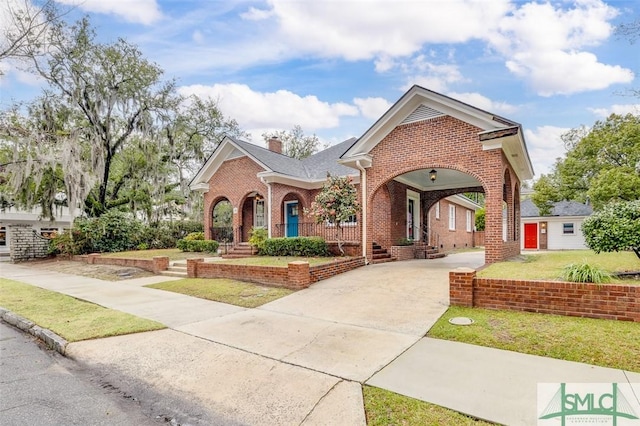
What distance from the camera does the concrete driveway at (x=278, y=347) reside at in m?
3.35

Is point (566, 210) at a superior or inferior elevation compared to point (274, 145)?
inferior

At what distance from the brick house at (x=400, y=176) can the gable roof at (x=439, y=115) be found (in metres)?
0.03

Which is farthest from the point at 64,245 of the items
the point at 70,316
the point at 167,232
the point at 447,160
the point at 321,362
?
the point at 447,160

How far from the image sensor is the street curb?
503 centimetres

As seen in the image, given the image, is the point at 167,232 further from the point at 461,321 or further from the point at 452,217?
the point at 461,321

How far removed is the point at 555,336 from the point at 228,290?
23.2ft

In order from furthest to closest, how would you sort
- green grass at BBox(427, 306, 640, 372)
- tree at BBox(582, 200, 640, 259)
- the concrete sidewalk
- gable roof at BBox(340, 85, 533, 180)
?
gable roof at BBox(340, 85, 533, 180) < tree at BBox(582, 200, 640, 259) < green grass at BBox(427, 306, 640, 372) < the concrete sidewalk

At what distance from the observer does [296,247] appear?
42.2 ft

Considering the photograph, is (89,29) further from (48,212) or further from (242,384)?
(242,384)

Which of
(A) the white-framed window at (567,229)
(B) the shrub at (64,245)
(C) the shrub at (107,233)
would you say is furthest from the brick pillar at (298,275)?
(A) the white-framed window at (567,229)

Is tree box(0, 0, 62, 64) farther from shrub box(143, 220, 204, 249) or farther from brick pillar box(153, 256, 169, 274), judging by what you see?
shrub box(143, 220, 204, 249)

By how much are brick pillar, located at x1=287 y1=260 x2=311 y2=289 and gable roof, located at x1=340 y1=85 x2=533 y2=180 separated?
5030 millimetres

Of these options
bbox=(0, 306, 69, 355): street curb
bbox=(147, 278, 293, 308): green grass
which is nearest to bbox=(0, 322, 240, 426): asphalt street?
bbox=(0, 306, 69, 355): street curb

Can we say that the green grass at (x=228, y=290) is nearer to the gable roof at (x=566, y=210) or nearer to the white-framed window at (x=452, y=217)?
the white-framed window at (x=452, y=217)
